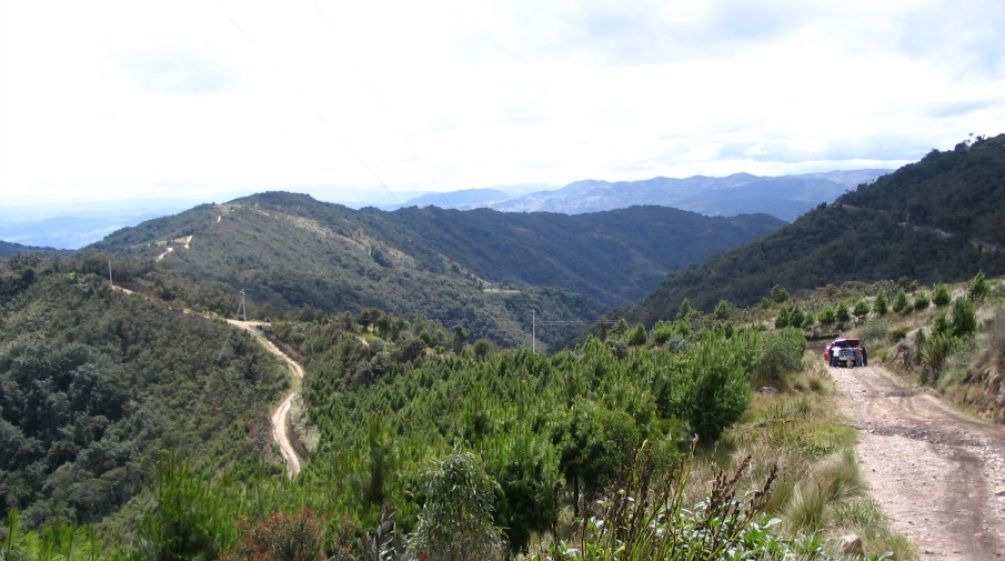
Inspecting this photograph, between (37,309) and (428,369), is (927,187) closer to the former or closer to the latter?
(428,369)

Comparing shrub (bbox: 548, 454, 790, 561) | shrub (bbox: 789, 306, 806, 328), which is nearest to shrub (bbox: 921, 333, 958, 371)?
shrub (bbox: 548, 454, 790, 561)

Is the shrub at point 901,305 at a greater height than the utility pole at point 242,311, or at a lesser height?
greater

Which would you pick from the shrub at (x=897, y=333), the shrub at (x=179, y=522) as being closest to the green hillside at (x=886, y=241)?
the shrub at (x=897, y=333)

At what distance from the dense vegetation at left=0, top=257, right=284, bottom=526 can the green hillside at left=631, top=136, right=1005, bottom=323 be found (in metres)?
38.9

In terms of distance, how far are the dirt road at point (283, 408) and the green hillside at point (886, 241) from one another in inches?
1340

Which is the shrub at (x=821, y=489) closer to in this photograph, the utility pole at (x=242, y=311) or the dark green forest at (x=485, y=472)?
the dark green forest at (x=485, y=472)

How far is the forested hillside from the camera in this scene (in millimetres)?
77625

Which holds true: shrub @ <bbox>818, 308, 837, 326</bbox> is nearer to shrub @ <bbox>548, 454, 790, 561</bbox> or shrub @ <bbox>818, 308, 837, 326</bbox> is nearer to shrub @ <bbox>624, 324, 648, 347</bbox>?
shrub @ <bbox>624, 324, 648, 347</bbox>

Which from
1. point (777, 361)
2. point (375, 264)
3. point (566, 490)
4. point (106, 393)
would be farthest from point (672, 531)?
point (375, 264)

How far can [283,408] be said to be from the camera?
34219mm

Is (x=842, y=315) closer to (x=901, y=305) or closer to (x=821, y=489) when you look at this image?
(x=901, y=305)

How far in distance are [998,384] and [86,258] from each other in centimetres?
5818

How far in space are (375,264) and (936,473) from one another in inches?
4194

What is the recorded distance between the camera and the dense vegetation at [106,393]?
29781 millimetres
